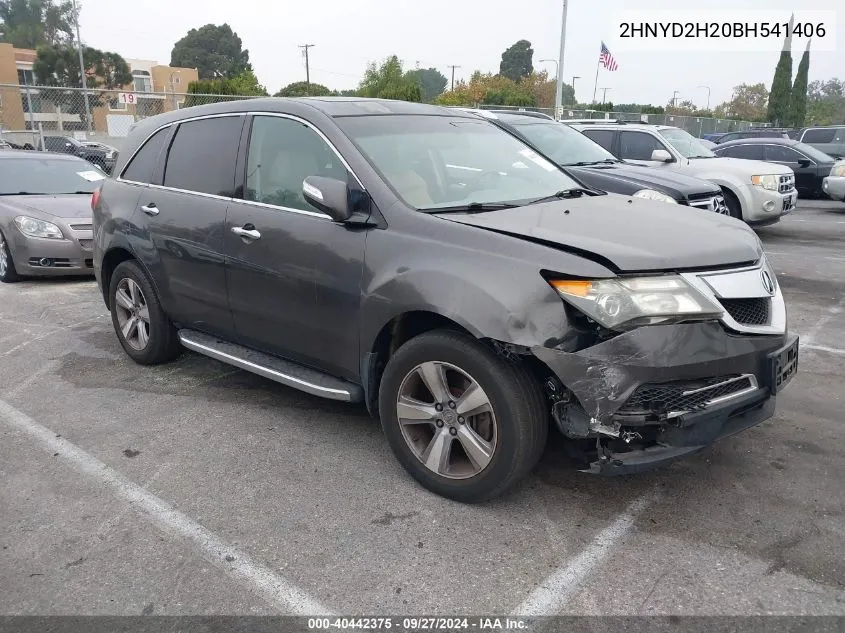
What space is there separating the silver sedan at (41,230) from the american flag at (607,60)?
22.3 metres

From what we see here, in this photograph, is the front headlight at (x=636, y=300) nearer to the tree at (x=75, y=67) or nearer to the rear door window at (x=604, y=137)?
the rear door window at (x=604, y=137)

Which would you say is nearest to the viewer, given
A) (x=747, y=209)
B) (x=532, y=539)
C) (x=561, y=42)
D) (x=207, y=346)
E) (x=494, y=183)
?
(x=532, y=539)

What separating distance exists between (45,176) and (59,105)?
22.0 meters

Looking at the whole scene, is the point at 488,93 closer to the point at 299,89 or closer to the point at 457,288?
the point at 299,89

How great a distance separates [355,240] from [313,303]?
17.0 inches

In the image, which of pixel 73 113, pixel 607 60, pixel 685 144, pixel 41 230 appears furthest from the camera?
pixel 73 113

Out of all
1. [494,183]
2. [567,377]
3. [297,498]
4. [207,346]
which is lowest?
[297,498]

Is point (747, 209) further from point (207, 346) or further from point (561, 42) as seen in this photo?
point (561, 42)

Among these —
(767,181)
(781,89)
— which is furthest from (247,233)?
(781,89)

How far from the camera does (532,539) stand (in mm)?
2998

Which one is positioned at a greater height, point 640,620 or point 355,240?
point 355,240

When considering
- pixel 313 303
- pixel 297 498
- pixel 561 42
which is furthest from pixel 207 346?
pixel 561 42

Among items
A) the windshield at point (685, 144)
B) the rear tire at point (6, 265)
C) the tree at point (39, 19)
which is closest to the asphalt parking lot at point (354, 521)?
the rear tire at point (6, 265)

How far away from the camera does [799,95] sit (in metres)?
48.2
